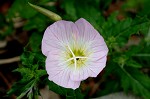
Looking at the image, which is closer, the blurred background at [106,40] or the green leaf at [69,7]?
the blurred background at [106,40]

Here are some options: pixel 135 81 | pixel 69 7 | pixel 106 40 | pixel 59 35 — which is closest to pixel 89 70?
pixel 59 35

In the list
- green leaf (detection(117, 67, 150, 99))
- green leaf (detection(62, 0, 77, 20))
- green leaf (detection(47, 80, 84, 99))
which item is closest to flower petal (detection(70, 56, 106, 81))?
green leaf (detection(47, 80, 84, 99))

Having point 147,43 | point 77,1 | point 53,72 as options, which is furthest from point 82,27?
point 77,1

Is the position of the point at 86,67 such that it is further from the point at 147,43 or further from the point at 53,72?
the point at 147,43

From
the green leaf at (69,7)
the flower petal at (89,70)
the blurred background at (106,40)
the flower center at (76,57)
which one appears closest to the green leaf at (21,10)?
the blurred background at (106,40)

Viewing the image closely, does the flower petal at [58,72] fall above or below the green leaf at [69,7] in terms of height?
below

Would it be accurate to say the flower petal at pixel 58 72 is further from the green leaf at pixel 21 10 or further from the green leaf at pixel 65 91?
the green leaf at pixel 21 10
